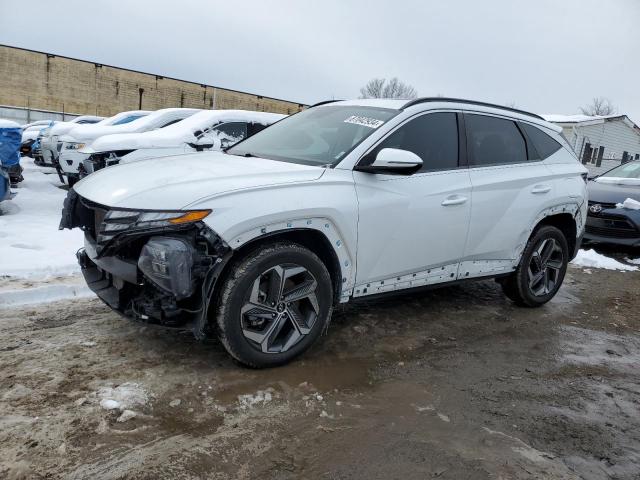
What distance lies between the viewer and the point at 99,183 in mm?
3217

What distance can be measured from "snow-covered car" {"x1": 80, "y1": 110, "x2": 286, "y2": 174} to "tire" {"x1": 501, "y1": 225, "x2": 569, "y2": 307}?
412 cm

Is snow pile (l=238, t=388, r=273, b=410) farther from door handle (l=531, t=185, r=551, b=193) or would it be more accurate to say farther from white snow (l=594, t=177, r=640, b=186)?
white snow (l=594, t=177, r=640, b=186)

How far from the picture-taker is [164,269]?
8.75 ft

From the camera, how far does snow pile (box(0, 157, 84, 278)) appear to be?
4754 millimetres

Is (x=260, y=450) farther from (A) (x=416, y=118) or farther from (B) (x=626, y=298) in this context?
A: (B) (x=626, y=298)

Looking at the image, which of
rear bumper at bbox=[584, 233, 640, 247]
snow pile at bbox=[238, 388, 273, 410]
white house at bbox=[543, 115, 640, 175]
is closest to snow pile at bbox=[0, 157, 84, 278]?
snow pile at bbox=[238, 388, 273, 410]

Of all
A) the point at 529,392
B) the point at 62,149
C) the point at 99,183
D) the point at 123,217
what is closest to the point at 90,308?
the point at 99,183

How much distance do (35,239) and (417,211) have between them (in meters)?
4.55

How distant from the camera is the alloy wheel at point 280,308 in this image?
9.82ft

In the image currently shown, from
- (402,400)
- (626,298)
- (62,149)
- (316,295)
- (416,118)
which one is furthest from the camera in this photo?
(62,149)

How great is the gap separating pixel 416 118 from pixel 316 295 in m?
1.63

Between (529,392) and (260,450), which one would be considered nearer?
(260,450)

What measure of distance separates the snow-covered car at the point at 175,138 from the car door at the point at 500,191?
3730 millimetres

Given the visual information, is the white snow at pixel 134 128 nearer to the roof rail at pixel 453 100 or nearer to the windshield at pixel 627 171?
the roof rail at pixel 453 100
